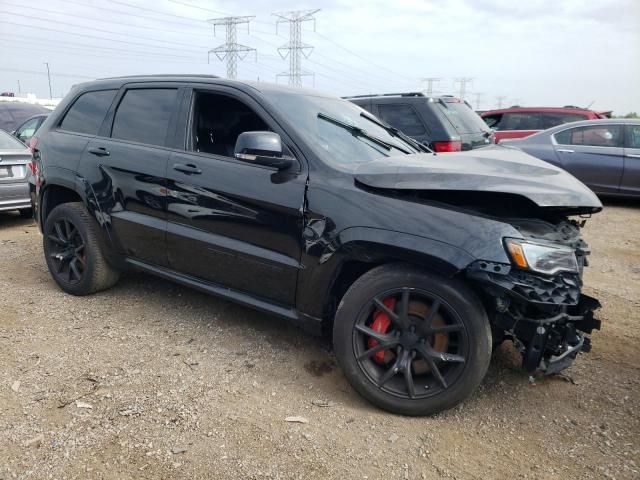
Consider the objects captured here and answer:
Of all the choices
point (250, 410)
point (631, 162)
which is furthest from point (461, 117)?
point (250, 410)

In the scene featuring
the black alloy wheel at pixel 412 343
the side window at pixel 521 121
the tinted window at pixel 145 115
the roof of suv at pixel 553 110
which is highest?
the roof of suv at pixel 553 110

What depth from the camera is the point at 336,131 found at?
3293 millimetres

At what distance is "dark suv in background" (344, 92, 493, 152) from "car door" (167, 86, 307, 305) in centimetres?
398

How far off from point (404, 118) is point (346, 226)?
5020 millimetres

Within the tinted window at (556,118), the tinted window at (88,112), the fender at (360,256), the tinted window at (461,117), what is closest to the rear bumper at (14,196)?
the tinted window at (88,112)

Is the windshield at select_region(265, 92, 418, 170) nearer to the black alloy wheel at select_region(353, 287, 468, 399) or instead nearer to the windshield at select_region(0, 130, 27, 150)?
the black alloy wheel at select_region(353, 287, 468, 399)

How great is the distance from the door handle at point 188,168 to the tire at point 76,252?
1059 mm

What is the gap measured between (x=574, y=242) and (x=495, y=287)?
595 millimetres

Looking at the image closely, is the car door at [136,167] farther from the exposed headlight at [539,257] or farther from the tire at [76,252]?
the exposed headlight at [539,257]

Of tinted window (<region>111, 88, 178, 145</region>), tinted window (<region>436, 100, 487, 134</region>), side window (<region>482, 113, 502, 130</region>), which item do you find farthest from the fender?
side window (<region>482, 113, 502, 130</region>)

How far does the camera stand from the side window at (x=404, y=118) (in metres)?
7.14

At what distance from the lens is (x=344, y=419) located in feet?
8.56

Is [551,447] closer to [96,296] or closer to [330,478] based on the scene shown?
[330,478]

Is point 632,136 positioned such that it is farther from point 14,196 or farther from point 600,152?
point 14,196
